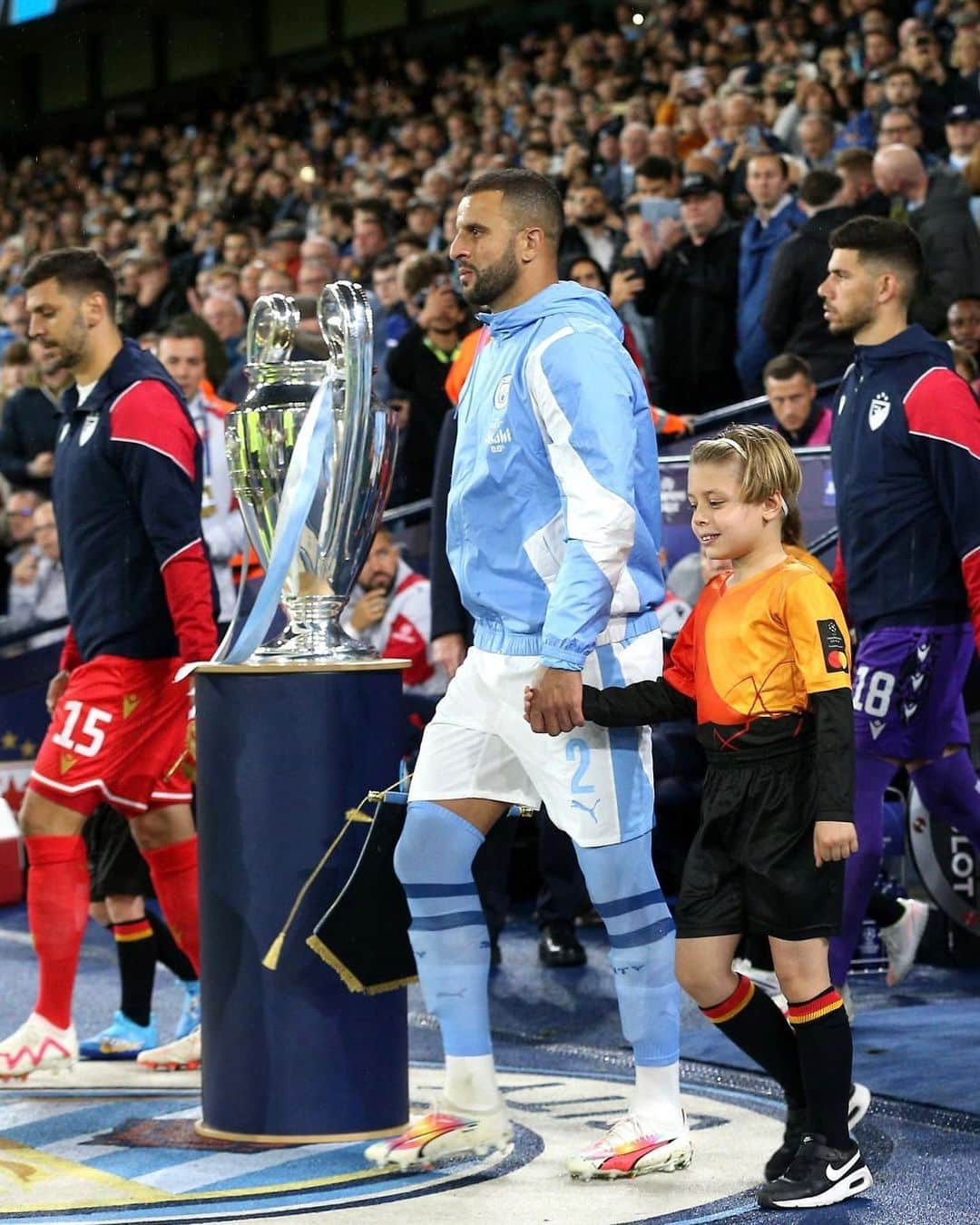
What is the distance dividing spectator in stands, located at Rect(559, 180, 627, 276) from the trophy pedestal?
6.69m

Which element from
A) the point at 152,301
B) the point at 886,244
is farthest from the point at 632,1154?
the point at 152,301

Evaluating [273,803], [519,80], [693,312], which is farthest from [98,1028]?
[519,80]

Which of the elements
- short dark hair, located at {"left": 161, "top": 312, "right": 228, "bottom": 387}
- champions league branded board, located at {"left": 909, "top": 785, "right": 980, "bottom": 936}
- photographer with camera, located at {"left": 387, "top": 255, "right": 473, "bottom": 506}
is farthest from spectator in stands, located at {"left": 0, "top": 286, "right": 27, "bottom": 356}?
champions league branded board, located at {"left": 909, "top": 785, "right": 980, "bottom": 936}

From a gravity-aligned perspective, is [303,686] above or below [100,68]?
below

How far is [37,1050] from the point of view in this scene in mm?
4648

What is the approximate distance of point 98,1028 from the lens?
18.0ft

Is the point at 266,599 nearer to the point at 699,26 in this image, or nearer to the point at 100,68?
the point at 699,26

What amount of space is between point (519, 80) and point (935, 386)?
1375 centimetres

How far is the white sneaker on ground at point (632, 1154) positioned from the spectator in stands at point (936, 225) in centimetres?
495

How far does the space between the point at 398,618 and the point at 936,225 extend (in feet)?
9.92

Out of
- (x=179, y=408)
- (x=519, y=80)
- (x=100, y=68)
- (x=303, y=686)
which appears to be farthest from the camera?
(x=100, y=68)

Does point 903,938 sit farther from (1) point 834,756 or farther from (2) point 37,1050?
(2) point 37,1050

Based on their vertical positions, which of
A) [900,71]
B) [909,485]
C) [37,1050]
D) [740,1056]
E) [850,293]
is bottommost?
[740,1056]

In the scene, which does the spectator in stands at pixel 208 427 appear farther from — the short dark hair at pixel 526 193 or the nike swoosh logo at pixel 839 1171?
the nike swoosh logo at pixel 839 1171
